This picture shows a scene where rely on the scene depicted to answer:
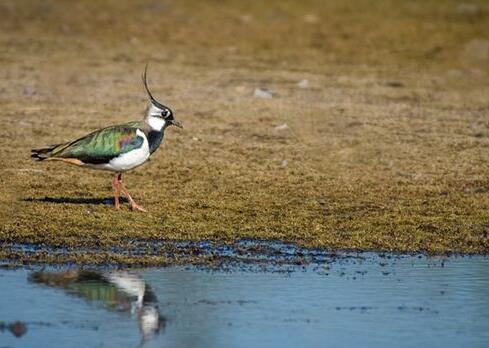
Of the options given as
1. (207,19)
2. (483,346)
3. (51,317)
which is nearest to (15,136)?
(51,317)

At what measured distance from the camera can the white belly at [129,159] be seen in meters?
11.3

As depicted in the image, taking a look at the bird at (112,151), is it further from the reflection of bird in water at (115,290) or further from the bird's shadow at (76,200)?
the reflection of bird in water at (115,290)

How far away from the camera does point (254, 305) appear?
27.4ft

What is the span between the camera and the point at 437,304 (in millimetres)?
8508

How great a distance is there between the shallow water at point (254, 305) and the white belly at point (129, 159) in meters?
2.23

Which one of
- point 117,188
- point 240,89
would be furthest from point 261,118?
point 117,188

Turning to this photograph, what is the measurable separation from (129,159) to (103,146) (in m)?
0.27

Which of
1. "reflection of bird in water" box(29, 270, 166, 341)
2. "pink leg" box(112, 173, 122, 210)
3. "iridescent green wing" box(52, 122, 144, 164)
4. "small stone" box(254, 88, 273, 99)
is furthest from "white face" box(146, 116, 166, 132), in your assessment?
"small stone" box(254, 88, 273, 99)

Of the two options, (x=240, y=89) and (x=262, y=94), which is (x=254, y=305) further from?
(x=240, y=89)

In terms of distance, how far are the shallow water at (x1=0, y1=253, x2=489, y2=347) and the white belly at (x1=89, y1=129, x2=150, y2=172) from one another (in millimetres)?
2230

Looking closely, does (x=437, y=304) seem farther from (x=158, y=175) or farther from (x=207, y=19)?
(x=207, y=19)

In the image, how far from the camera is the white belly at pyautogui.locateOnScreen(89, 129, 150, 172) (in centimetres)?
1133

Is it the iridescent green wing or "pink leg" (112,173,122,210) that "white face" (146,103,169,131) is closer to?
the iridescent green wing

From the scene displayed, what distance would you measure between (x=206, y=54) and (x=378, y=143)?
24.3 feet
